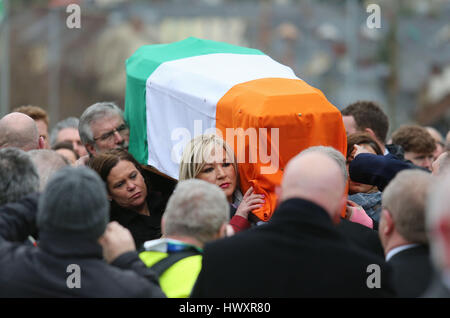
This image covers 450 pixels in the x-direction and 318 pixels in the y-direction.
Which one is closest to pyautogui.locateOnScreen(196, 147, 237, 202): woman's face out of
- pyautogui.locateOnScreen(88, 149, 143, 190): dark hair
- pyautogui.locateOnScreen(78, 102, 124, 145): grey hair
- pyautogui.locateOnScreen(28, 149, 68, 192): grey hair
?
pyautogui.locateOnScreen(88, 149, 143, 190): dark hair

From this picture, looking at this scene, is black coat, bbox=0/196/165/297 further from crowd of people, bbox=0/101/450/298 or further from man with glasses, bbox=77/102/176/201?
man with glasses, bbox=77/102/176/201

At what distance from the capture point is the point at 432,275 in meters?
3.53

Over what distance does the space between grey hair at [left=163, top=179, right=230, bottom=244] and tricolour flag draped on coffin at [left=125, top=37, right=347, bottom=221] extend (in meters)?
1.01

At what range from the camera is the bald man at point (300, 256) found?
10.8 feet

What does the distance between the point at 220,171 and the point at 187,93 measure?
0.78 metres

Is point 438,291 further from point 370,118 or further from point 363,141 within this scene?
point 370,118

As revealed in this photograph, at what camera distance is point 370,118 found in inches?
248

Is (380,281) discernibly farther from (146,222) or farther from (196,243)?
(146,222)

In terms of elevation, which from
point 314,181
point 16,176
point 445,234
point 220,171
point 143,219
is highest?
point 445,234

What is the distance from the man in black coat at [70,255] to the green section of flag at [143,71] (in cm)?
251

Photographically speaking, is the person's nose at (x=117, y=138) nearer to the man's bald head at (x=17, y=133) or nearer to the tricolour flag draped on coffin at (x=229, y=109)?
the tricolour flag draped on coffin at (x=229, y=109)

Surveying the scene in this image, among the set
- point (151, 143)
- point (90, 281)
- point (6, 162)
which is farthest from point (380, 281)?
point (151, 143)

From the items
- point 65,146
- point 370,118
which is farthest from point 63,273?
point 65,146

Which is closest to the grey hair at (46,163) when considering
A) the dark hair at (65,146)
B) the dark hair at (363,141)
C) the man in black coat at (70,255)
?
the man in black coat at (70,255)
